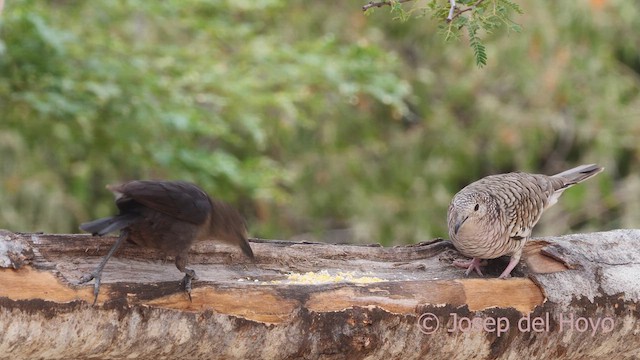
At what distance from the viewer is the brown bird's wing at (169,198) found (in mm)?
3866

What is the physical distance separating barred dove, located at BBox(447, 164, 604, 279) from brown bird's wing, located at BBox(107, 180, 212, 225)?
1.24 metres

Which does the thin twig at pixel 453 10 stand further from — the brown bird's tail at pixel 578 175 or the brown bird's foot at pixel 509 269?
the brown bird's tail at pixel 578 175

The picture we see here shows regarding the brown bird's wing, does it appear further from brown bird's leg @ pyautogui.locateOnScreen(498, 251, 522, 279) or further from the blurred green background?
the blurred green background

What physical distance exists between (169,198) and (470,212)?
144 cm

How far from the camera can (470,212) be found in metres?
4.50

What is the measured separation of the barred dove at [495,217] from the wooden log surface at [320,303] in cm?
12

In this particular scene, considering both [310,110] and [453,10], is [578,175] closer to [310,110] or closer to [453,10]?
[453,10]

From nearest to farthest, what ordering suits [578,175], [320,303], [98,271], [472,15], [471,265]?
[472,15] → [98,271] → [320,303] → [471,265] → [578,175]

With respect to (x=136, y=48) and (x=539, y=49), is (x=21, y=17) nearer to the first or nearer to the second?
(x=136, y=48)

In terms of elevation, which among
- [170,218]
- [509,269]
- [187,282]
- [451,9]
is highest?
[451,9]

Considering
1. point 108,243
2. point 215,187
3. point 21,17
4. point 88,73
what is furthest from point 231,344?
point 215,187

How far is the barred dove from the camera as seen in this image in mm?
4465

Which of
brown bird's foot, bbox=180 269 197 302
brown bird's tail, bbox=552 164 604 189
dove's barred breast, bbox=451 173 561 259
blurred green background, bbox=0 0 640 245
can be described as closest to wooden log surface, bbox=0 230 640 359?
brown bird's foot, bbox=180 269 197 302

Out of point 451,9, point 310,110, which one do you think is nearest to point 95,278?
point 451,9
